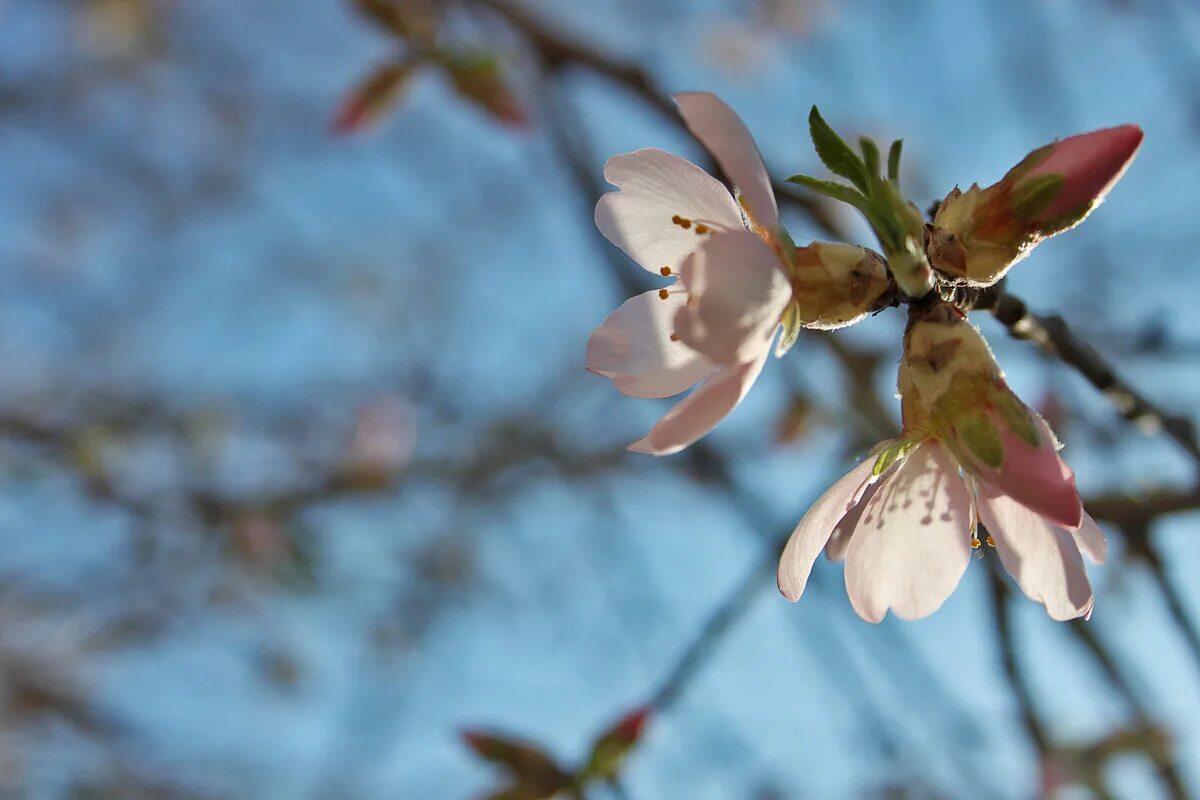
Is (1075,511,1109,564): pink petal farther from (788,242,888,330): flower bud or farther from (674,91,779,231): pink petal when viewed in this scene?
(674,91,779,231): pink petal

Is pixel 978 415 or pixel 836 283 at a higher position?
pixel 836 283

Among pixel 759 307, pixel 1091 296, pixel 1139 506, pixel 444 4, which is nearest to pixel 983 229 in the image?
pixel 759 307

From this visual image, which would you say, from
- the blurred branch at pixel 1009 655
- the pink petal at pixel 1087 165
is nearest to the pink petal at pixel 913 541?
the pink petal at pixel 1087 165

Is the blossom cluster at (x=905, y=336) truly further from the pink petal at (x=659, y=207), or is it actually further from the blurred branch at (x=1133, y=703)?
the blurred branch at (x=1133, y=703)

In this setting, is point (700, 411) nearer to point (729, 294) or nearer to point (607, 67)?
point (729, 294)

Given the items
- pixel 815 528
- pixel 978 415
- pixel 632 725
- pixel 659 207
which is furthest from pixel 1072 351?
pixel 632 725

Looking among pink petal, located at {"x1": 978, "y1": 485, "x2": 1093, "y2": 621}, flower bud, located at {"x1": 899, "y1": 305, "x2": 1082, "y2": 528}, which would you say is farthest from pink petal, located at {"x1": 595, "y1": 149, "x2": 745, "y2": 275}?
pink petal, located at {"x1": 978, "y1": 485, "x2": 1093, "y2": 621}
